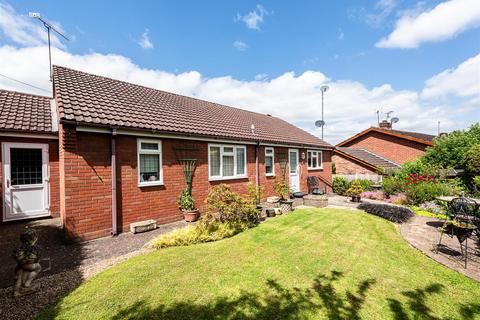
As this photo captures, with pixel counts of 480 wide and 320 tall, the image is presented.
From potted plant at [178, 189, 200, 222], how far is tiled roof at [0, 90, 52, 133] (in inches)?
221

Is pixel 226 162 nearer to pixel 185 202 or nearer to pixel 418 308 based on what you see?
pixel 185 202

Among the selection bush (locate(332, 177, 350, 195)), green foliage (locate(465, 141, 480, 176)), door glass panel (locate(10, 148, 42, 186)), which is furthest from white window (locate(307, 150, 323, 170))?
door glass panel (locate(10, 148, 42, 186))

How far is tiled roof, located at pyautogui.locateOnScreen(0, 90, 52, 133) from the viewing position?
7.71m

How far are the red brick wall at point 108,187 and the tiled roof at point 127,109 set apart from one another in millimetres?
546

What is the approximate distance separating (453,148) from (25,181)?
24.4m

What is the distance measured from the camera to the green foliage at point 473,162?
12.2 meters

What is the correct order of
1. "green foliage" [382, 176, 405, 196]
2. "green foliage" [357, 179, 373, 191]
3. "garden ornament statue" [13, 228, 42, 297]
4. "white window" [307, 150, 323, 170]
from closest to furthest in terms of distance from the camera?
"garden ornament statue" [13, 228, 42, 297]
"green foliage" [382, 176, 405, 196]
"green foliage" [357, 179, 373, 191]
"white window" [307, 150, 323, 170]

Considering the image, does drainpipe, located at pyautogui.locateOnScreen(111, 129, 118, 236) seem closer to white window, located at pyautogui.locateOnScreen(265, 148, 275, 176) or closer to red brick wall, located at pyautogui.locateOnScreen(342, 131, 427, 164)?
white window, located at pyautogui.locateOnScreen(265, 148, 275, 176)

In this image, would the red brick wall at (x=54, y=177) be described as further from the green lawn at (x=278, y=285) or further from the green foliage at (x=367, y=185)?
the green foliage at (x=367, y=185)

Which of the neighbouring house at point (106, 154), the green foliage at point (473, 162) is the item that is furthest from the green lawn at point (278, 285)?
the green foliage at point (473, 162)

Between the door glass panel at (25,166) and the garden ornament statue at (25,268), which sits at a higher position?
the door glass panel at (25,166)

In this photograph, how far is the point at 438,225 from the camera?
781 cm

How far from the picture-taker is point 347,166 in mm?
19109

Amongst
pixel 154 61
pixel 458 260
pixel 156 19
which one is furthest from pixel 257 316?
pixel 154 61
